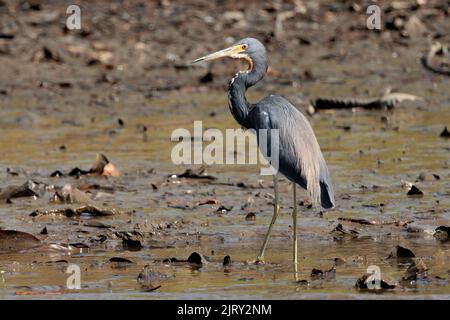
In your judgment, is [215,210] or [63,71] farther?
[63,71]

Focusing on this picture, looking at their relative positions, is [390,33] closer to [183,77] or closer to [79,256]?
[183,77]

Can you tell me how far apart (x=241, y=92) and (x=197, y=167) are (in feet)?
8.94

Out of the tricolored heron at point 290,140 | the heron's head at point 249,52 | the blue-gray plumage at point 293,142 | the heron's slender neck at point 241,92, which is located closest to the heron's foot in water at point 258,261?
the tricolored heron at point 290,140

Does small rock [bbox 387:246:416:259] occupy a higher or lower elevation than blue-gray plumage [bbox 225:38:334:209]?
lower

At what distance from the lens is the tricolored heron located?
834 cm

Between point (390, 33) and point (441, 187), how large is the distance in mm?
7422

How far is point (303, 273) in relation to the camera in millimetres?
7664

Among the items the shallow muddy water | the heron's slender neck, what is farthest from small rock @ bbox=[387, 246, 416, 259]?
the heron's slender neck

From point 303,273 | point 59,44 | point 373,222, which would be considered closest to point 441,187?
point 373,222

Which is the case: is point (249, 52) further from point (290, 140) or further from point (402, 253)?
point (402, 253)

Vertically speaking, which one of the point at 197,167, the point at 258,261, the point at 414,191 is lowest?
the point at 258,261

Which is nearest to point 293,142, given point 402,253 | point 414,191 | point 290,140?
point 290,140

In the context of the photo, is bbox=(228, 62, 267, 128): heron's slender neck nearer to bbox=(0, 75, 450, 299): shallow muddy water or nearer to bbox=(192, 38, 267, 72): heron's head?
bbox=(192, 38, 267, 72): heron's head

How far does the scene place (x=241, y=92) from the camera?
29.1ft
